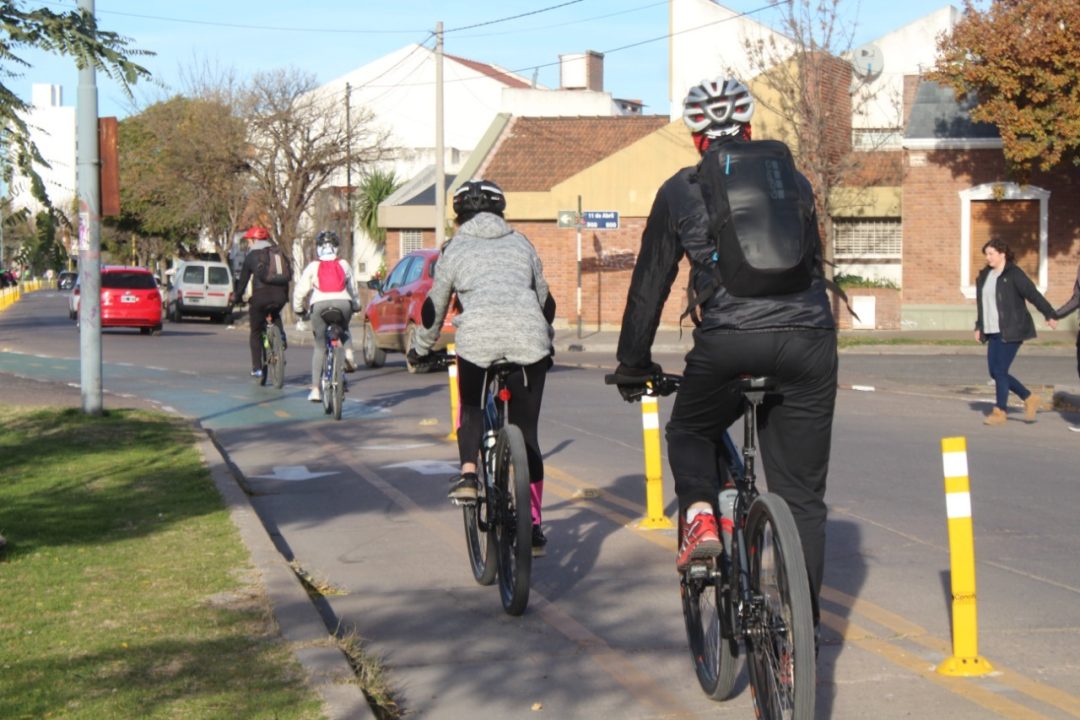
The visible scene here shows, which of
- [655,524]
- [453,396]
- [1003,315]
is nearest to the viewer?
[655,524]

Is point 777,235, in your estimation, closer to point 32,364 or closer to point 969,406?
point 969,406

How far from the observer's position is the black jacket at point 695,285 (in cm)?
458

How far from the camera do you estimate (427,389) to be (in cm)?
1877

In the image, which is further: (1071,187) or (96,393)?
(1071,187)

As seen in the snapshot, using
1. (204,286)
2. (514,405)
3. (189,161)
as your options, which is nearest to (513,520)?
(514,405)

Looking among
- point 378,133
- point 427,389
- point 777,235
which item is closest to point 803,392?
point 777,235

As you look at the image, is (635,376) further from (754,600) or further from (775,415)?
(754,600)

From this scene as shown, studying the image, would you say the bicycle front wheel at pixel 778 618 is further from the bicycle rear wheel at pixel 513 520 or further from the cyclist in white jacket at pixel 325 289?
the cyclist in white jacket at pixel 325 289

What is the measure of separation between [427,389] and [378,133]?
3515 cm

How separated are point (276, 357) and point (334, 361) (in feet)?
10.1

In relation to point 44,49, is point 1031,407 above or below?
below

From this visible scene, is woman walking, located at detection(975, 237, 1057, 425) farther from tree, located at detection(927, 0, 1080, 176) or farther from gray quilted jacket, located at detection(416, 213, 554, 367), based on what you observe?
tree, located at detection(927, 0, 1080, 176)

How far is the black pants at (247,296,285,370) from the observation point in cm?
1739

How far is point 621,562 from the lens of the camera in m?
7.83
